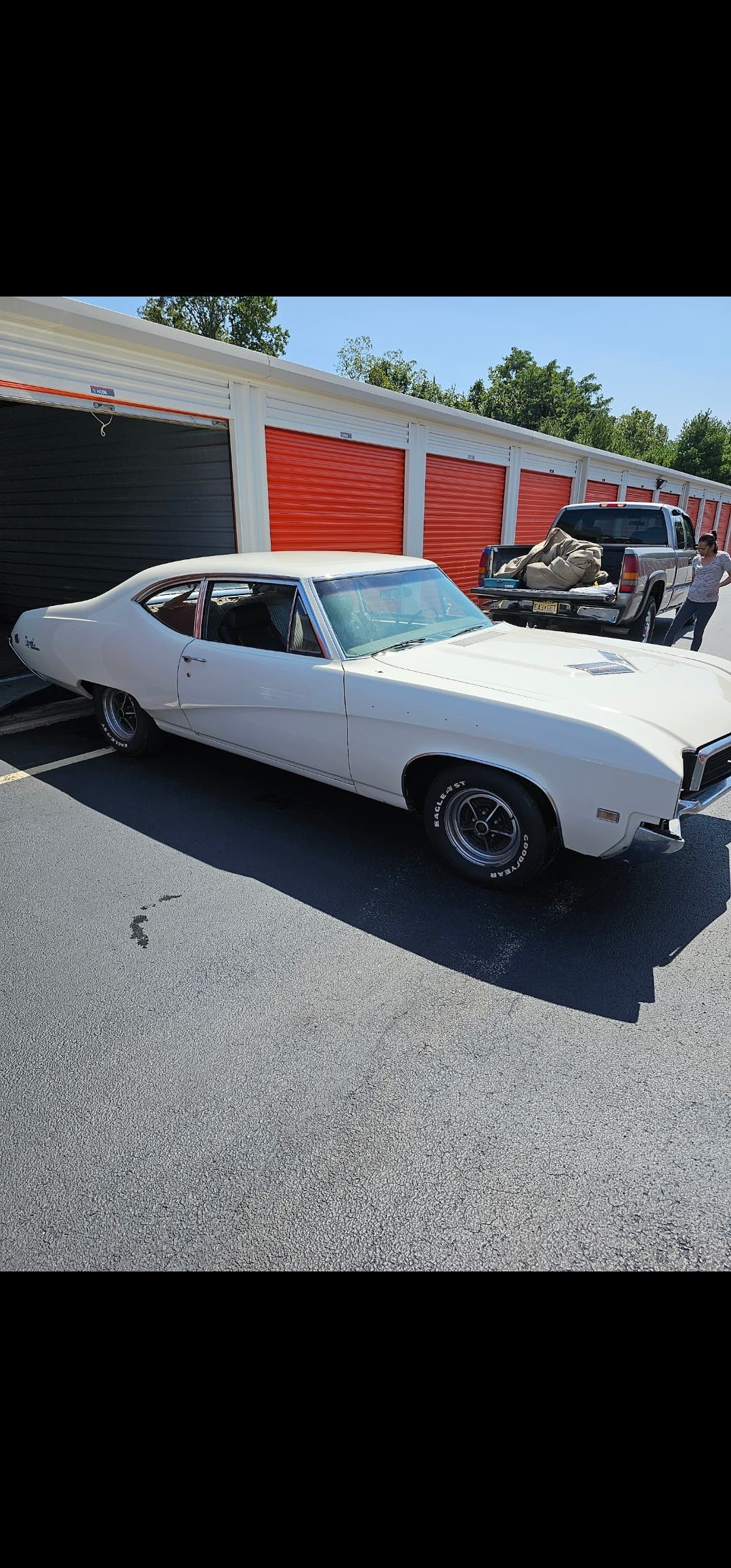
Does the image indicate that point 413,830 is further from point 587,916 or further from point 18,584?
point 18,584

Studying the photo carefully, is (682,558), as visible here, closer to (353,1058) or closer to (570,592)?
(570,592)

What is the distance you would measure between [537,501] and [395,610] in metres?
13.0

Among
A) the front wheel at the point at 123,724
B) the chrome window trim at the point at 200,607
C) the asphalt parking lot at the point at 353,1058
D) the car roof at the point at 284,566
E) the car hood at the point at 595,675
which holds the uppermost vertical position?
the car roof at the point at 284,566

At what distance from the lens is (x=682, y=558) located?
1002cm

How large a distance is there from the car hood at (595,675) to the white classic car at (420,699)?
0.01m

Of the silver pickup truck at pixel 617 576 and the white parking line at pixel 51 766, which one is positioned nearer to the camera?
the white parking line at pixel 51 766

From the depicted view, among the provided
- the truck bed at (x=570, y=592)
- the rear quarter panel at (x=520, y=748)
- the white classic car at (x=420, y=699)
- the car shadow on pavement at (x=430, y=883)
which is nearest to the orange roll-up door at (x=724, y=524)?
the truck bed at (x=570, y=592)

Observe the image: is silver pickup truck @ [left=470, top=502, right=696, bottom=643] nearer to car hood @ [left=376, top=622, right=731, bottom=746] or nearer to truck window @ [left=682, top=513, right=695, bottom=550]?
truck window @ [left=682, top=513, right=695, bottom=550]

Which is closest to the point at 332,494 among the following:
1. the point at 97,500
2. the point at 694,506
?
the point at 97,500

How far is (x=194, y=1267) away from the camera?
1.80m

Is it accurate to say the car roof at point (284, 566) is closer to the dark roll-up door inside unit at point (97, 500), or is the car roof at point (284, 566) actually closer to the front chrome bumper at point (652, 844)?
the front chrome bumper at point (652, 844)

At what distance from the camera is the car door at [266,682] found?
12.9 ft
